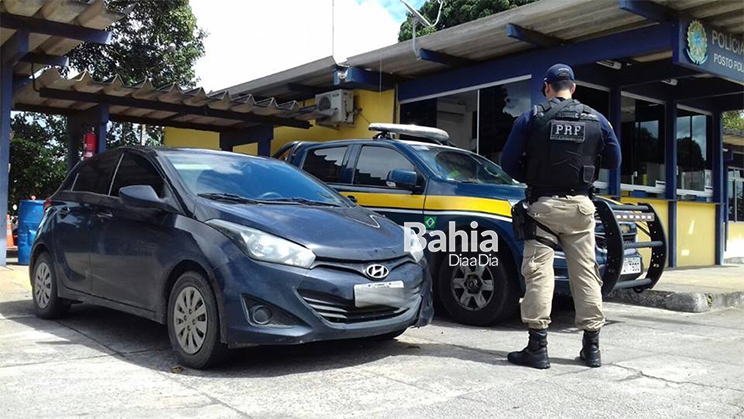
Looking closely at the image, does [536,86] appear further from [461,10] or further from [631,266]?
[461,10]

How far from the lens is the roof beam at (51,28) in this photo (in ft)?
29.1

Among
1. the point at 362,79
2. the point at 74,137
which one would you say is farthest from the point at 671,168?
the point at 74,137

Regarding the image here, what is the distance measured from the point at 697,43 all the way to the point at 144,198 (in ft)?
23.2

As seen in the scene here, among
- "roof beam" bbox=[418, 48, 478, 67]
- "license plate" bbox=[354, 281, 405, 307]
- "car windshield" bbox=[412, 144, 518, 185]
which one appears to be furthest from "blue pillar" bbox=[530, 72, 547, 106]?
"license plate" bbox=[354, 281, 405, 307]

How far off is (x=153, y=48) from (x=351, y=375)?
763 inches

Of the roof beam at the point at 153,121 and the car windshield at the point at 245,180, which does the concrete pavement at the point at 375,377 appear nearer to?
the car windshield at the point at 245,180

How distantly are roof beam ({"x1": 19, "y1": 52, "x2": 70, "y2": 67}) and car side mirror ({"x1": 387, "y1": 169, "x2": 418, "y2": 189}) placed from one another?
718 centimetres

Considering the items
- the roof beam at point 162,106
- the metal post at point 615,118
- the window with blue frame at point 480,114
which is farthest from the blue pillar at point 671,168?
the roof beam at point 162,106

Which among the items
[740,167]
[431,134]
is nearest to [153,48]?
[431,134]

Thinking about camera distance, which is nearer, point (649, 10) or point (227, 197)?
point (227, 197)

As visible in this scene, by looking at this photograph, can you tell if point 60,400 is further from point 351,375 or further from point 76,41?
point 76,41

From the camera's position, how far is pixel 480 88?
10.8 m

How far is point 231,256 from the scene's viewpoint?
3.96 m

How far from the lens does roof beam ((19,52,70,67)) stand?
34.2 ft
